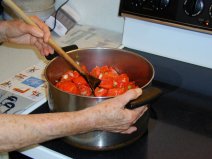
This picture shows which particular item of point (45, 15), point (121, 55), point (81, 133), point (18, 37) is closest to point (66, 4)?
point (45, 15)

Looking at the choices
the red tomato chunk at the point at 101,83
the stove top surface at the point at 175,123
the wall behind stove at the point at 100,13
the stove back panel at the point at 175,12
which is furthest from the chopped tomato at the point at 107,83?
the wall behind stove at the point at 100,13

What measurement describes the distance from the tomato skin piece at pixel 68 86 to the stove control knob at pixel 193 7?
16.1 inches

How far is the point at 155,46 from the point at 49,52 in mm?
410

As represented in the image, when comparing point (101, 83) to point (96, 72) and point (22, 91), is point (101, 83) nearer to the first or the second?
point (96, 72)

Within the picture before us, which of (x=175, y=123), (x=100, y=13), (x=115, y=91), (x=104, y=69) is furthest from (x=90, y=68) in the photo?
(x=100, y=13)

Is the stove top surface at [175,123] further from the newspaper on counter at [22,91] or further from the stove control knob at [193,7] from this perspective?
the stove control knob at [193,7]

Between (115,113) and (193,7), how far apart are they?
463 mm

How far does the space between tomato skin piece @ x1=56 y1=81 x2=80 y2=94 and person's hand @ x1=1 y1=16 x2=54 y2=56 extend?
0.13 meters

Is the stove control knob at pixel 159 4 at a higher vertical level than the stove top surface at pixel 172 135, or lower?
higher

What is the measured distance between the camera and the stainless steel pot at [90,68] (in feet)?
2.34

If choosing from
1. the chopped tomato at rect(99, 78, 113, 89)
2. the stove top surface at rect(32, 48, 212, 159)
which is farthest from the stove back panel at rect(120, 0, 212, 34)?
the chopped tomato at rect(99, 78, 113, 89)

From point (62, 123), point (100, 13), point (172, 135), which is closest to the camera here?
point (62, 123)

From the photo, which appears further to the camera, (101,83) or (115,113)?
(101,83)

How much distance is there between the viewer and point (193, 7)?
3.09ft
